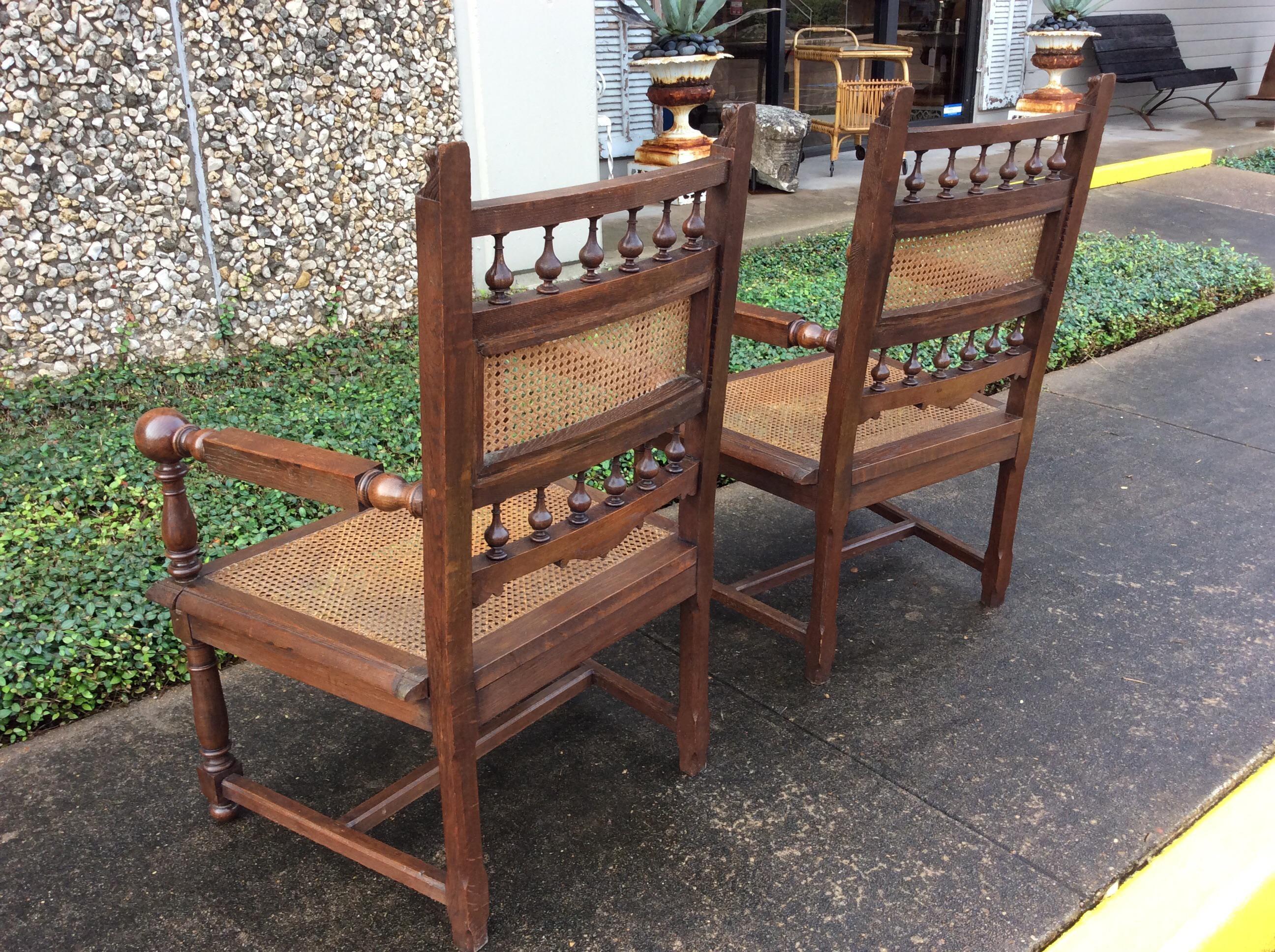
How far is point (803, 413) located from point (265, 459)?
1.48 m

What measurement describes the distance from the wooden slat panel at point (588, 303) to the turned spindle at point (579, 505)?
0.95ft

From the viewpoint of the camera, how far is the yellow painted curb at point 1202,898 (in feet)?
6.36

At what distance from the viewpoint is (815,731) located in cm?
248

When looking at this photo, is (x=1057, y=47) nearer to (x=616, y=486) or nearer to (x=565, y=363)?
(x=616, y=486)

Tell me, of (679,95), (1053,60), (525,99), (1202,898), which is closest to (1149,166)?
(1053,60)

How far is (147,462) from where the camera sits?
3.52 metres

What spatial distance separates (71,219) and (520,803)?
3.17 metres

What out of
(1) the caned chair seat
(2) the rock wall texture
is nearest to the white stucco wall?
(2) the rock wall texture

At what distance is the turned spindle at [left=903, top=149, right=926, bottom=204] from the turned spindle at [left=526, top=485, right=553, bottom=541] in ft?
3.22

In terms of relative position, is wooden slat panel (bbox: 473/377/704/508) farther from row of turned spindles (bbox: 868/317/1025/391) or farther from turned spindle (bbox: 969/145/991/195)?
turned spindle (bbox: 969/145/991/195)

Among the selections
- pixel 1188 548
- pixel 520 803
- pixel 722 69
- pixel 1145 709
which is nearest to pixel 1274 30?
pixel 722 69

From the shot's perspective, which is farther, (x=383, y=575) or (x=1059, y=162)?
(x=1059, y=162)

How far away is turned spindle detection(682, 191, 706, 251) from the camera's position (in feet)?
5.98

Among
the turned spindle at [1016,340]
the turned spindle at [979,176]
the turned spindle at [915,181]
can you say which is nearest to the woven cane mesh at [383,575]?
the turned spindle at [915,181]
